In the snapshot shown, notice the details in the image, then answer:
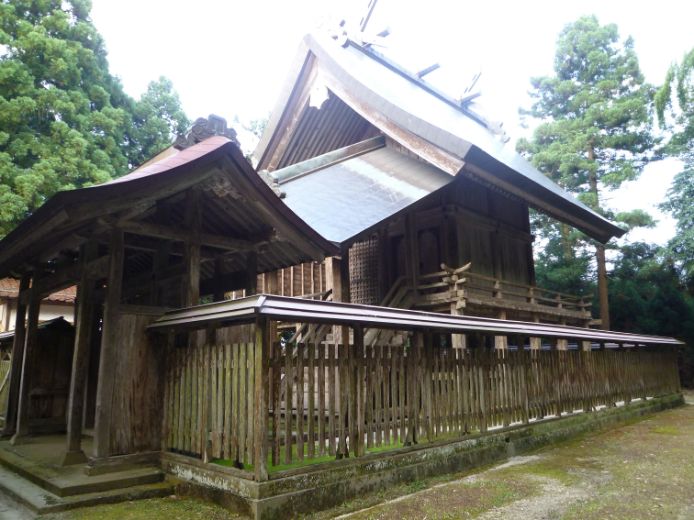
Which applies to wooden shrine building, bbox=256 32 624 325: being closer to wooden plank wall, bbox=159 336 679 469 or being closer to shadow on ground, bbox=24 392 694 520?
wooden plank wall, bbox=159 336 679 469

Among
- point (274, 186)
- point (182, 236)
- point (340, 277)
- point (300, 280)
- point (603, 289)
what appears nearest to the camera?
point (182, 236)

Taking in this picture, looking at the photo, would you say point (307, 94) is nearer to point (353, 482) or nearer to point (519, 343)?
point (519, 343)

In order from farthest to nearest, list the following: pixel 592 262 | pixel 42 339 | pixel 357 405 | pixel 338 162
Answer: pixel 592 262 → pixel 338 162 → pixel 42 339 → pixel 357 405

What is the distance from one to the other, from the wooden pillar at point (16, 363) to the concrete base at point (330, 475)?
147 inches

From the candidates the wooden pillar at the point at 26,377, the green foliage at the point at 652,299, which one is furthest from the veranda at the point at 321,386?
the green foliage at the point at 652,299

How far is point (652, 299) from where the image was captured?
825 inches

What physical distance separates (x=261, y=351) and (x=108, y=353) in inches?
75.8

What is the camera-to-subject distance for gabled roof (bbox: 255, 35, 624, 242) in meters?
10.7

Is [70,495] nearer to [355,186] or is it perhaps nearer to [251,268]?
[251,268]

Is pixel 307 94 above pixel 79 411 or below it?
above

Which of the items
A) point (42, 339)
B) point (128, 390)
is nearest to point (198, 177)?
point (128, 390)

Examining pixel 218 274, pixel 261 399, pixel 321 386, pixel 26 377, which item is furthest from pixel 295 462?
pixel 26 377

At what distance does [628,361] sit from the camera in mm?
12797

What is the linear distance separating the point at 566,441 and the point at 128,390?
24.9 ft
